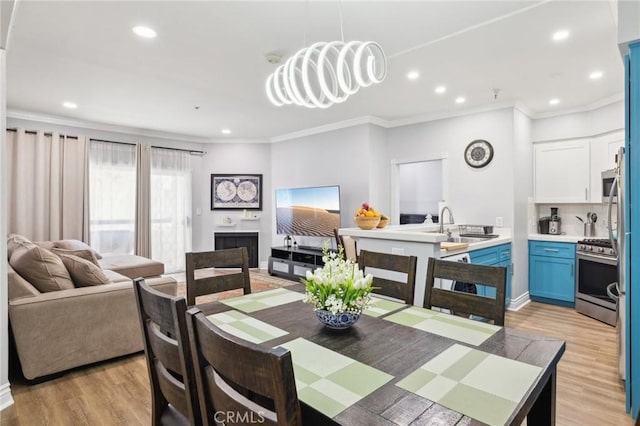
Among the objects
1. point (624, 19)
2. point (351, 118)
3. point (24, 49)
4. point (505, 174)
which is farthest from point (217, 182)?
point (624, 19)

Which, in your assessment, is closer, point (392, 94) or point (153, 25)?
point (153, 25)

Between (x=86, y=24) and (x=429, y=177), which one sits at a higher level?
(x=86, y=24)

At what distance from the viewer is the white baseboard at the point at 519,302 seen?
171 inches

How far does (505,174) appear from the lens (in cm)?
439

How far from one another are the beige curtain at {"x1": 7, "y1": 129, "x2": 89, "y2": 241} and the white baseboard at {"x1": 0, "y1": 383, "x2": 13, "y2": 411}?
3.35 metres

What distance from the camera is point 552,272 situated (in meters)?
4.54

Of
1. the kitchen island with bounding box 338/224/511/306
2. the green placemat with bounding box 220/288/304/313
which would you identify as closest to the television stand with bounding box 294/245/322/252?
the kitchen island with bounding box 338/224/511/306

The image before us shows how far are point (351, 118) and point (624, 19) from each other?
3.60m

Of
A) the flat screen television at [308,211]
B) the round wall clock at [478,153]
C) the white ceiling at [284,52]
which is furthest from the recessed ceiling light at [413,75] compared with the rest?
the flat screen television at [308,211]

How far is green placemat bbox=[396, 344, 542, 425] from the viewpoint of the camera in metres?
0.91

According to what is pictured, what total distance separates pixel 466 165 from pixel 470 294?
11.1 ft

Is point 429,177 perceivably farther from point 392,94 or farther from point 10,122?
point 10,122

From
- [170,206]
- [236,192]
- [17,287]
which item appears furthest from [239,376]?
[236,192]

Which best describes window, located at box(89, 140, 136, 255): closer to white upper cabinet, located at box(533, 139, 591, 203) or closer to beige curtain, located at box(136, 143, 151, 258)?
beige curtain, located at box(136, 143, 151, 258)
